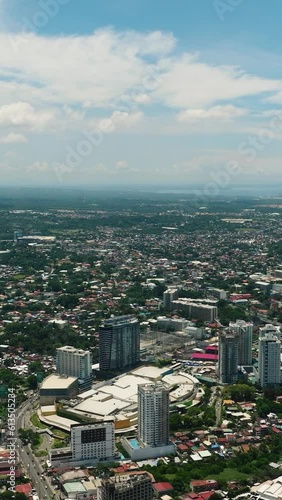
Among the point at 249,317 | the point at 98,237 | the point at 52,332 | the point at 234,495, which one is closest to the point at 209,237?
the point at 98,237

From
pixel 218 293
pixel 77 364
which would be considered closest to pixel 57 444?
pixel 77 364

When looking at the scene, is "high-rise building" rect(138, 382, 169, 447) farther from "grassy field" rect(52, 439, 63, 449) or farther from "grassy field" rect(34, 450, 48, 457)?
"grassy field" rect(34, 450, 48, 457)

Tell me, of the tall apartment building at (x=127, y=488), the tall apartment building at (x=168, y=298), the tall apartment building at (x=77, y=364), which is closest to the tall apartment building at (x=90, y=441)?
the tall apartment building at (x=127, y=488)

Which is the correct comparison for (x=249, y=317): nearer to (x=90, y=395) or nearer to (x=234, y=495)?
(x=90, y=395)

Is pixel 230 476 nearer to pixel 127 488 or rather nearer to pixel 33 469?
pixel 127 488

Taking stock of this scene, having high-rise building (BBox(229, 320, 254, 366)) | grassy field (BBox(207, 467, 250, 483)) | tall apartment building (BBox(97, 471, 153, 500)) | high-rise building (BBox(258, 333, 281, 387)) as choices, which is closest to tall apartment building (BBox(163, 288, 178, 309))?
high-rise building (BBox(229, 320, 254, 366))

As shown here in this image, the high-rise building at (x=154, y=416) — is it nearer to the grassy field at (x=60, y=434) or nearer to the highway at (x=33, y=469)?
the grassy field at (x=60, y=434)

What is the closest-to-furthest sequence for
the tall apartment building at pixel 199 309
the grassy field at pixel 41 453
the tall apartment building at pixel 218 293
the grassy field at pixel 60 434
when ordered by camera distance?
the grassy field at pixel 41 453 → the grassy field at pixel 60 434 → the tall apartment building at pixel 199 309 → the tall apartment building at pixel 218 293
